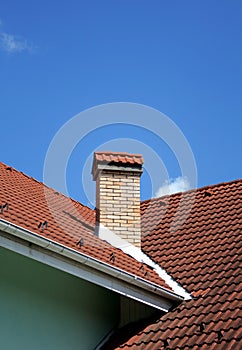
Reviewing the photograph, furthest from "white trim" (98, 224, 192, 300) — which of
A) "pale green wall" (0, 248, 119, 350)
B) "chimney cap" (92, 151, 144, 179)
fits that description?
"chimney cap" (92, 151, 144, 179)

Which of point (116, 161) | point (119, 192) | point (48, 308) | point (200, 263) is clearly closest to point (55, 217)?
point (119, 192)

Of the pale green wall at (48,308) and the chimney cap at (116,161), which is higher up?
the chimney cap at (116,161)

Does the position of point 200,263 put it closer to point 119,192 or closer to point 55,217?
point 119,192

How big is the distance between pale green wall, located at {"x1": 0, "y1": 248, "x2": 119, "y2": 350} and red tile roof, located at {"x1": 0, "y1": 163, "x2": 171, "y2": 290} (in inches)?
17.1

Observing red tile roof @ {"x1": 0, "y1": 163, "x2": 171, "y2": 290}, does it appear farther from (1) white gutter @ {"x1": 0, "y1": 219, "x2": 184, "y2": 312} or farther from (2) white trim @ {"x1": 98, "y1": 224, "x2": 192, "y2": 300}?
(1) white gutter @ {"x1": 0, "y1": 219, "x2": 184, "y2": 312}

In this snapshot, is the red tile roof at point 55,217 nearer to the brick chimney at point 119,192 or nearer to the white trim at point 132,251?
the white trim at point 132,251

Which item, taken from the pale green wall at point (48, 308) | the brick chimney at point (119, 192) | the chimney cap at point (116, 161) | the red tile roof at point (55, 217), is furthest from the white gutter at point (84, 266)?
the chimney cap at point (116, 161)

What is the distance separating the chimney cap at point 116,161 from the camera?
10758mm

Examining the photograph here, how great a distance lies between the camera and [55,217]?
9984 mm

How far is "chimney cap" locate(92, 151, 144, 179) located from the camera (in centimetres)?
1076

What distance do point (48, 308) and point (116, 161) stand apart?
320cm

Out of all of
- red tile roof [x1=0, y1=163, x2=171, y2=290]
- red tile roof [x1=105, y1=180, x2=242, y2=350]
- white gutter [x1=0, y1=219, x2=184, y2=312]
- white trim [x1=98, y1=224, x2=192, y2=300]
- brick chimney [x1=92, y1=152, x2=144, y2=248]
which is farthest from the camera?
brick chimney [x1=92, y1=152, x2=144, y2=248]

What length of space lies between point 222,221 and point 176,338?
3.06m

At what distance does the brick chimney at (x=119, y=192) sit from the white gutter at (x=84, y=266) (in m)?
1.81
